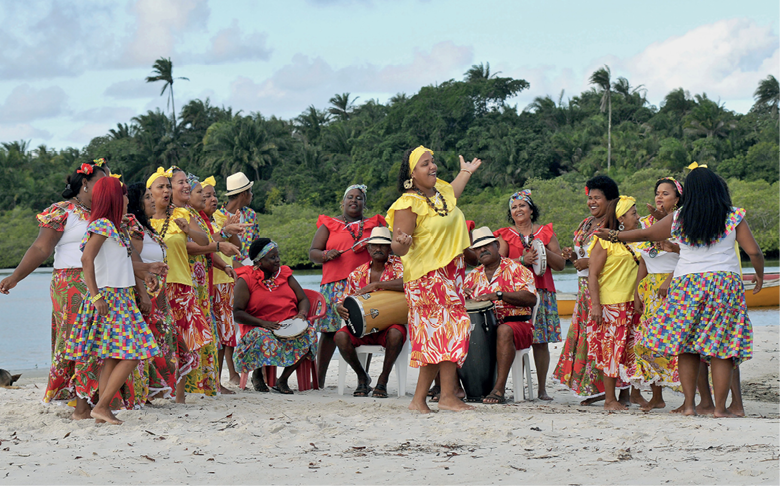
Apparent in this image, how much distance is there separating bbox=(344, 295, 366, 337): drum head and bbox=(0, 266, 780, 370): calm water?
226 inches

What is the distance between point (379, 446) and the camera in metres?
4.25

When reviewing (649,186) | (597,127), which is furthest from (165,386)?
(597,127)

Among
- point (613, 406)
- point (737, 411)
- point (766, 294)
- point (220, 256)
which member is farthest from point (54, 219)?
point (766, 294)

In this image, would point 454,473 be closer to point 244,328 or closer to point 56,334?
point 56,334

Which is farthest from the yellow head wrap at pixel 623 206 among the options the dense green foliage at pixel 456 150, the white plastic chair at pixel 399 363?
the dense green foliage at pixel 456 150

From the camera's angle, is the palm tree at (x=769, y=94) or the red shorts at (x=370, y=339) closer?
the red shorts at (x=370, y=339)

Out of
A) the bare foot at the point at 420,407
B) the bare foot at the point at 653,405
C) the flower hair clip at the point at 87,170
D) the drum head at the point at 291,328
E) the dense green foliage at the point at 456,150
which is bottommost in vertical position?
the bare foot at the point at 653,405

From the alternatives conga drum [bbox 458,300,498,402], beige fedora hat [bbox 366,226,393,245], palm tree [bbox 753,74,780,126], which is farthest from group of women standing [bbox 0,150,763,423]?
palm tree [bbox 753,74,780,126]

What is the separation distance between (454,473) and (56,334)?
291 cm

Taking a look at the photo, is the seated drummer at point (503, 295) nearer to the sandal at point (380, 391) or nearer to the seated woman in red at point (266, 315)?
the sandal at point (380, 391)

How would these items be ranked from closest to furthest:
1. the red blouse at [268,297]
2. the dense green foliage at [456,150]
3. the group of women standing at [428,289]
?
the group of women standing at [428,289] < the red blouse at [268,297] < the dense green foliage at [456,150]

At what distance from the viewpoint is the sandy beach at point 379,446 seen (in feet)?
11.8

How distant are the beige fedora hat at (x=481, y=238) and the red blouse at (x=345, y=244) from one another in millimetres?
948

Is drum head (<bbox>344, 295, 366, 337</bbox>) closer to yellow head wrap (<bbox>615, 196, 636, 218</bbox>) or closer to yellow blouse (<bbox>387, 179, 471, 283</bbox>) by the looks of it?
yellow blouse (<bbox>387, 179, 471, 283</bbox>)
